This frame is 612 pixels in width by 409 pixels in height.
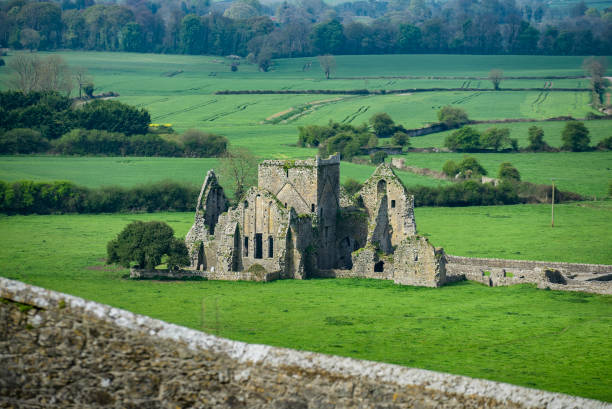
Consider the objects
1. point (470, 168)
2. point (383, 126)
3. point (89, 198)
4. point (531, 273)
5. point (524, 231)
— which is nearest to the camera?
point (531, 273)

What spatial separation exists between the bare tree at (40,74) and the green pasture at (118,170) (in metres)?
44.5

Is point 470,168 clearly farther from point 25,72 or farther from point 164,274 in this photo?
point 25,72

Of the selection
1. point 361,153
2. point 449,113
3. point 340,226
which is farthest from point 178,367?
point 449,113

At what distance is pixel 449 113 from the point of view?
140625 mm

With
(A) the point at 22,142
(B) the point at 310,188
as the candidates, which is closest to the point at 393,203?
(B) the point at 310,188

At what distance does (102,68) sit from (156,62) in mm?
20377

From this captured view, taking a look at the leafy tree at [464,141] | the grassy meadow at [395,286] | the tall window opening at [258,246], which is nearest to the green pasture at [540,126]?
the grassy meadow at [395,286]

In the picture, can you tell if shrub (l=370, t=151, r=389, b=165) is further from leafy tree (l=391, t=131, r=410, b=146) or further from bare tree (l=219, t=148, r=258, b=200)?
bare tree (l=219, t=148, r=258, b=200)

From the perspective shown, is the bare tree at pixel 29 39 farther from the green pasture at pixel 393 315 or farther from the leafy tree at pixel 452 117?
the green pasture at pixel 393 315

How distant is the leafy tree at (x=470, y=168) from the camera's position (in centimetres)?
10362

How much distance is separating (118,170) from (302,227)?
51.3 metres

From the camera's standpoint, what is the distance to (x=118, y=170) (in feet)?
336

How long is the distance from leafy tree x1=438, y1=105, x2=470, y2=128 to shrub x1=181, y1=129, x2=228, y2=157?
127 ft

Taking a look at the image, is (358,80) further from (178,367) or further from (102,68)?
(178,367)
